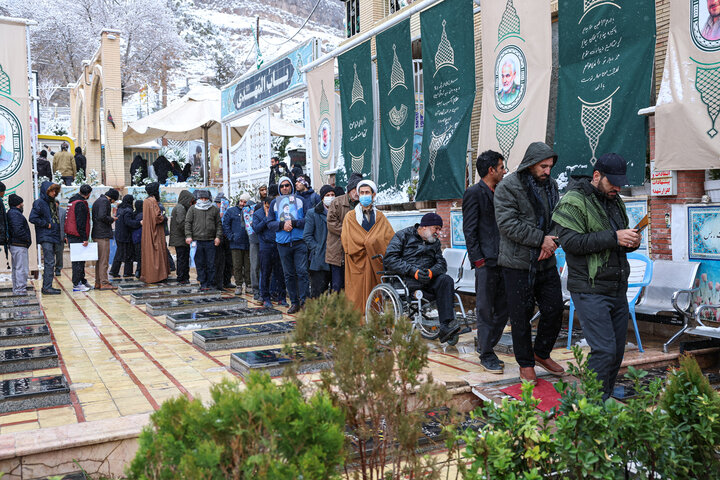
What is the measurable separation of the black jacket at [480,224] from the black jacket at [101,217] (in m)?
7.83

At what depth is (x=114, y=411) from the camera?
424 cm

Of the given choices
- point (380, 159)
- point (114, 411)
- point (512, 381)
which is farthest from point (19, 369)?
point (380, 159)

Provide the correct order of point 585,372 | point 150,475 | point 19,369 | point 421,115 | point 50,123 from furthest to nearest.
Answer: point 50,123, point 421,115, point 19,369, point 585,372, point 150,475

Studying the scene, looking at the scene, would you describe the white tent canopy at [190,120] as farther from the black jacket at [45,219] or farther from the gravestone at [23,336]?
the gravestone at [23,336]

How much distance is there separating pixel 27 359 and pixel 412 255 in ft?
11.7

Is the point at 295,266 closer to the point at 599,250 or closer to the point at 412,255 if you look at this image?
the point at 412,255

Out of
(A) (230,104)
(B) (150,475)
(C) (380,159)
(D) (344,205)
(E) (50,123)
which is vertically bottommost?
(B) (150,475)

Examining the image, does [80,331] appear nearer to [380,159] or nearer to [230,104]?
[380,159]

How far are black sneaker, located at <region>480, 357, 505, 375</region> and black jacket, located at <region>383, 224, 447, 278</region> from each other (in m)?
1.26

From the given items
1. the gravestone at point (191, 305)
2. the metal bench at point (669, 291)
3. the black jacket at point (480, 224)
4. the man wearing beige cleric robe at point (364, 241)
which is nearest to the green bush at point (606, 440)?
the black jacket at point (480, 224)

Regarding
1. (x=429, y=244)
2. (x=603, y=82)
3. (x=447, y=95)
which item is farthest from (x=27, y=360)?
(x=603, y=82)

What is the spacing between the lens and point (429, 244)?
20.3 ft

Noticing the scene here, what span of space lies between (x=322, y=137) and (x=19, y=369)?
6849 millimetres

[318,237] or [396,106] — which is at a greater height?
[396,106]
